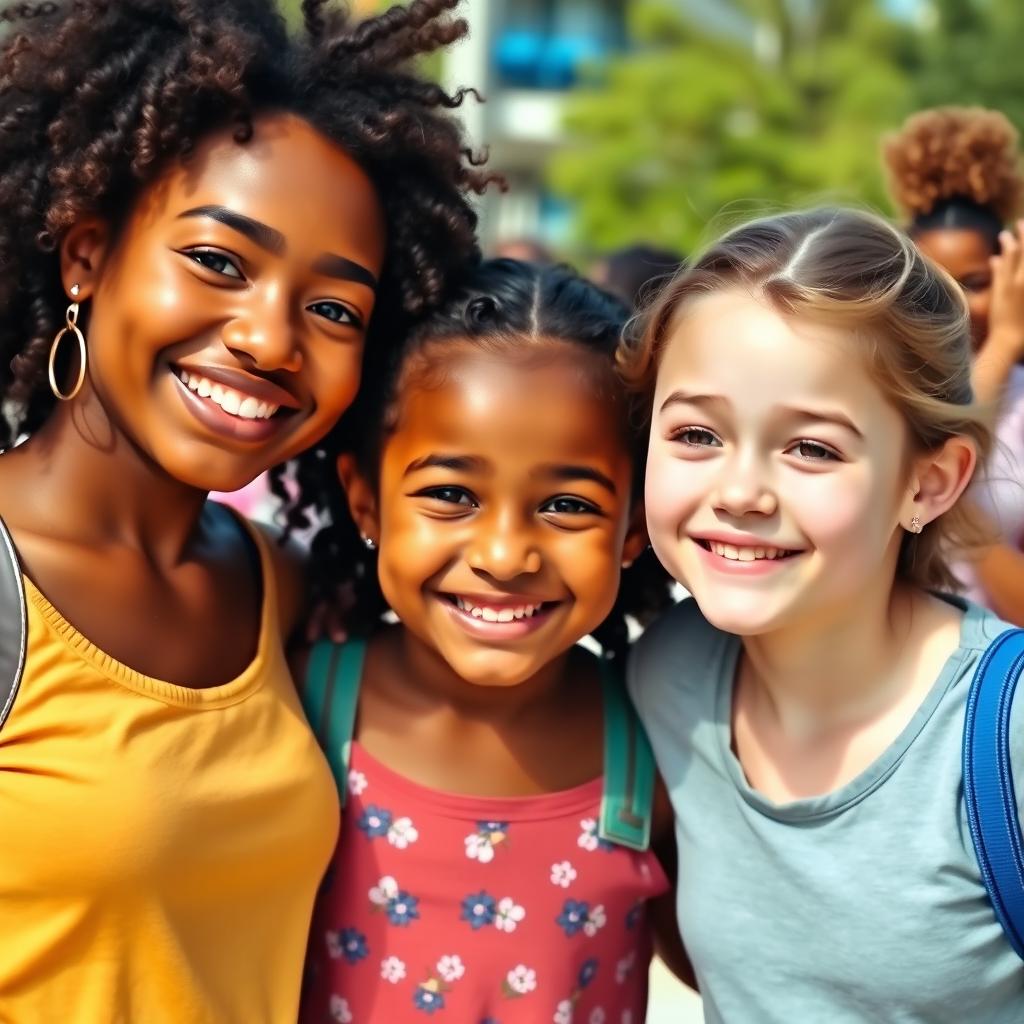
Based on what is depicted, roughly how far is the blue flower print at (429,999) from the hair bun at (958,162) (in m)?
2.72

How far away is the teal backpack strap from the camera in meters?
2.08

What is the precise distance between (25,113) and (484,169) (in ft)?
2.44

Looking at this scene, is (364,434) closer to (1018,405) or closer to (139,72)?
(139,72)

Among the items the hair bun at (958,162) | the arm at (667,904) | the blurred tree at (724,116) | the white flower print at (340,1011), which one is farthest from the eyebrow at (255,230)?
the blurred tree at (724,116)

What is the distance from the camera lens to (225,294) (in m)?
1.80

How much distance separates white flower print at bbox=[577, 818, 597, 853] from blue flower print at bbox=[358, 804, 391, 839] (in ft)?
1.01

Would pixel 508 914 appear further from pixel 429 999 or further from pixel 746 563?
pixel 746 563

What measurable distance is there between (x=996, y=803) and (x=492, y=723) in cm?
82

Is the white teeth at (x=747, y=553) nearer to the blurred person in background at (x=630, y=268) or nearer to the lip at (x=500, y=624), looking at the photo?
the lip at (x=500, y=624)

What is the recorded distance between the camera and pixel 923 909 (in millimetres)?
1746

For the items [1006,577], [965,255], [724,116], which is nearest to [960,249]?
[965,255]

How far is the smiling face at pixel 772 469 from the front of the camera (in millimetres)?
1754

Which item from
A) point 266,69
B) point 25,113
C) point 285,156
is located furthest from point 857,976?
point 25,113

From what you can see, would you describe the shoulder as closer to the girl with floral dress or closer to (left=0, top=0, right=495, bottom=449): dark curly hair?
the girl with floral dress
